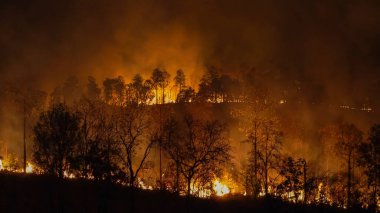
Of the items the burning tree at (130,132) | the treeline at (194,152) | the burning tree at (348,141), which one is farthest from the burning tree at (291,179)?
the burning tree at (348,141)

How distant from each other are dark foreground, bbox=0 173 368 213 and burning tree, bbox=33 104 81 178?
7.20ft

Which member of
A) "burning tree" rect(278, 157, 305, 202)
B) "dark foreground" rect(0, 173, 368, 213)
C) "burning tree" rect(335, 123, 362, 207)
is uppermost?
"burning tree" rect(335, 123, 362, 207)

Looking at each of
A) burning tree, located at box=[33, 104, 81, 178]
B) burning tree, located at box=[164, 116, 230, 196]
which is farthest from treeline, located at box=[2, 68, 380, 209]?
burning tree, located at box=[164, 116, 230, 196]

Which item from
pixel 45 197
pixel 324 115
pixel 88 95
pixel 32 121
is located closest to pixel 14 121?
pixel 32 121

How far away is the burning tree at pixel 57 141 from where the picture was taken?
3089 cm

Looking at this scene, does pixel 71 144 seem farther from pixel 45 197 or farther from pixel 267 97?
pixel 267 97

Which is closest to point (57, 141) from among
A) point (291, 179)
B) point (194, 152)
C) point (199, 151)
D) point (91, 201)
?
point (91, 201)

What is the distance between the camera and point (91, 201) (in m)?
40.0

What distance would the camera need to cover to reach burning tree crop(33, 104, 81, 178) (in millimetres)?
30891

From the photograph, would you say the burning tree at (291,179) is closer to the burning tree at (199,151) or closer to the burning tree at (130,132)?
the burning tree at (199,151)

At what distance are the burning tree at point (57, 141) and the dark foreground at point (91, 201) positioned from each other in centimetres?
219

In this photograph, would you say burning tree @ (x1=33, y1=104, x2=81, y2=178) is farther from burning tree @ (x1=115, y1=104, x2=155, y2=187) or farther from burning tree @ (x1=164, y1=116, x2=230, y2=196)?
burning tree @ (x1=164, y1=116, x2=230, y2=196)

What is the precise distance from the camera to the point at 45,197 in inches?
1540

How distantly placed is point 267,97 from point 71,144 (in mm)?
28920
